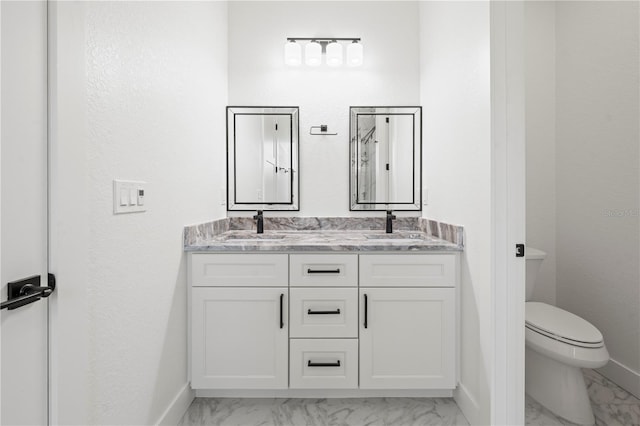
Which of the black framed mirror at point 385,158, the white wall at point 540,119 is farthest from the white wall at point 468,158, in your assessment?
the white wall at point 540,119

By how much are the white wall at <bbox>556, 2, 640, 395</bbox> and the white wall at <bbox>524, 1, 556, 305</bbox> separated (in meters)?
0.04

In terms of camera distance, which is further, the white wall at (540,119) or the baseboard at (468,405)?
the white wall at (540,119)

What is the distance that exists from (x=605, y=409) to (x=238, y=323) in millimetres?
1895

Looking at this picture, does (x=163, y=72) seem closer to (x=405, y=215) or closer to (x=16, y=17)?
(x=16, y=17)

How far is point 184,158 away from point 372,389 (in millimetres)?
1504

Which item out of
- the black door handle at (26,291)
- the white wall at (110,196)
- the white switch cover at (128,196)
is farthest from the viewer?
the white switch cover at (128,196)

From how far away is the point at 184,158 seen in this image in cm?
154

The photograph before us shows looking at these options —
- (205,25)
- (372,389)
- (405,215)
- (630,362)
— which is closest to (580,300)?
(630,362)

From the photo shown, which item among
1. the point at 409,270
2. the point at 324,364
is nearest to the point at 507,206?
the point at 409,270

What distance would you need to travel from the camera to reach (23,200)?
747mm

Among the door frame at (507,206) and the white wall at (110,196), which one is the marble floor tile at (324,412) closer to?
the white wall at (110,196)

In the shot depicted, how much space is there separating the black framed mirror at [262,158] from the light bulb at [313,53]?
33 cm

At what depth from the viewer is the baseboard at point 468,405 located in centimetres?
139

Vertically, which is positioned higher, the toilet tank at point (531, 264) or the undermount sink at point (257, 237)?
the undermount sink at point (257, 237)
